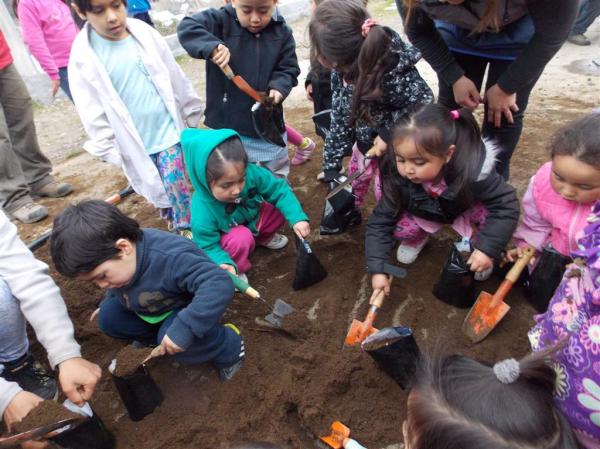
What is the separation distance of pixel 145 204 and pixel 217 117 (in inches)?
39.2

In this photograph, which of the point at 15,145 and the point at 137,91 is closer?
the point at 137,91

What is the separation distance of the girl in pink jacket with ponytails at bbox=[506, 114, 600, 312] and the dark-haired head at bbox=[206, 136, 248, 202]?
1384mm

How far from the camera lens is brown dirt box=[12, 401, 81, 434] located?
5.00ft

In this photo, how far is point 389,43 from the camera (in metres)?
2.20

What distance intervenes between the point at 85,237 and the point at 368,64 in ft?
5.04

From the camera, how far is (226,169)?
2184 millimetres

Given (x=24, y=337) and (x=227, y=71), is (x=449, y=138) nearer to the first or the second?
(x=227, y=71)

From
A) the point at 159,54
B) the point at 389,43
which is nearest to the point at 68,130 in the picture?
the point at 159,54

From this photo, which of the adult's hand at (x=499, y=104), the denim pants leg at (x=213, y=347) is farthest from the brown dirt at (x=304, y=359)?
the adult's hand at (x=499, y=104)

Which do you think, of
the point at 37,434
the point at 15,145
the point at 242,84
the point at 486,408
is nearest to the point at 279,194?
the point at 242,84

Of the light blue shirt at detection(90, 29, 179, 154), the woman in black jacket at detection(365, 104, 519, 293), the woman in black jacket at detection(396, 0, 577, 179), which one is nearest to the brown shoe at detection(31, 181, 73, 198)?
the light blue shirt at detection(90, 29, 179, 154)

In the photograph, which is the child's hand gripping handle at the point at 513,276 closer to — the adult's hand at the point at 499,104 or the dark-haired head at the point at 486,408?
the adult's hand at the point at 499,104

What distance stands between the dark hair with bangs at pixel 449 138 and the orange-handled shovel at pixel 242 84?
114cm

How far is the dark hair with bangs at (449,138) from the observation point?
196cm
